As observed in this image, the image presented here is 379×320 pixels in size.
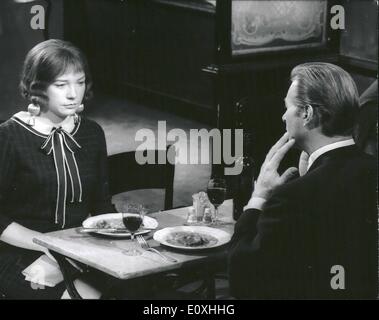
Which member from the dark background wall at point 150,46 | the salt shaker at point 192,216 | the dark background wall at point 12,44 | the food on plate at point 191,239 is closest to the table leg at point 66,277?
the food on plate at point 191,239

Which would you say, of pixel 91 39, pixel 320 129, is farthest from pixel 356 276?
pixel 91 39

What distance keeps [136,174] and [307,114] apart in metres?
1.49

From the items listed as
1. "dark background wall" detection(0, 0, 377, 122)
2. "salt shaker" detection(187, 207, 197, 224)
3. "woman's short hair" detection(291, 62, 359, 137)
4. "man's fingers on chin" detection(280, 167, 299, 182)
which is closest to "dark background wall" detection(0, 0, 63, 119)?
"dark background wall" detection(0, 0, 377, 122)

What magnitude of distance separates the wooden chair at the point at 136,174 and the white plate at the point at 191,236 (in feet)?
2.65

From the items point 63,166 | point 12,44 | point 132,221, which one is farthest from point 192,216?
point 12,44

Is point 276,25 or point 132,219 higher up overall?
point 276,25

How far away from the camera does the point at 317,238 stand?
2.31 m

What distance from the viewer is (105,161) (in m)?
3.29

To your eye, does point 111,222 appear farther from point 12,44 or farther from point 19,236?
point 12,44

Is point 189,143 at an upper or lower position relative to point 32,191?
lower

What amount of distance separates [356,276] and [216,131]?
2.56 meters

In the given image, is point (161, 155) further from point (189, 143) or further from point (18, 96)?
point (189, 143)

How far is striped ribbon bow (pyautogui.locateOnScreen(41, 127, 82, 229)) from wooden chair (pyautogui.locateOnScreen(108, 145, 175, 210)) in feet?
1.60

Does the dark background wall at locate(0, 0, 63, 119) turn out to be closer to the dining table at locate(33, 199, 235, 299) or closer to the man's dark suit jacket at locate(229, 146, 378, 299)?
the dining table at locate(33, 199, 235, 299)
